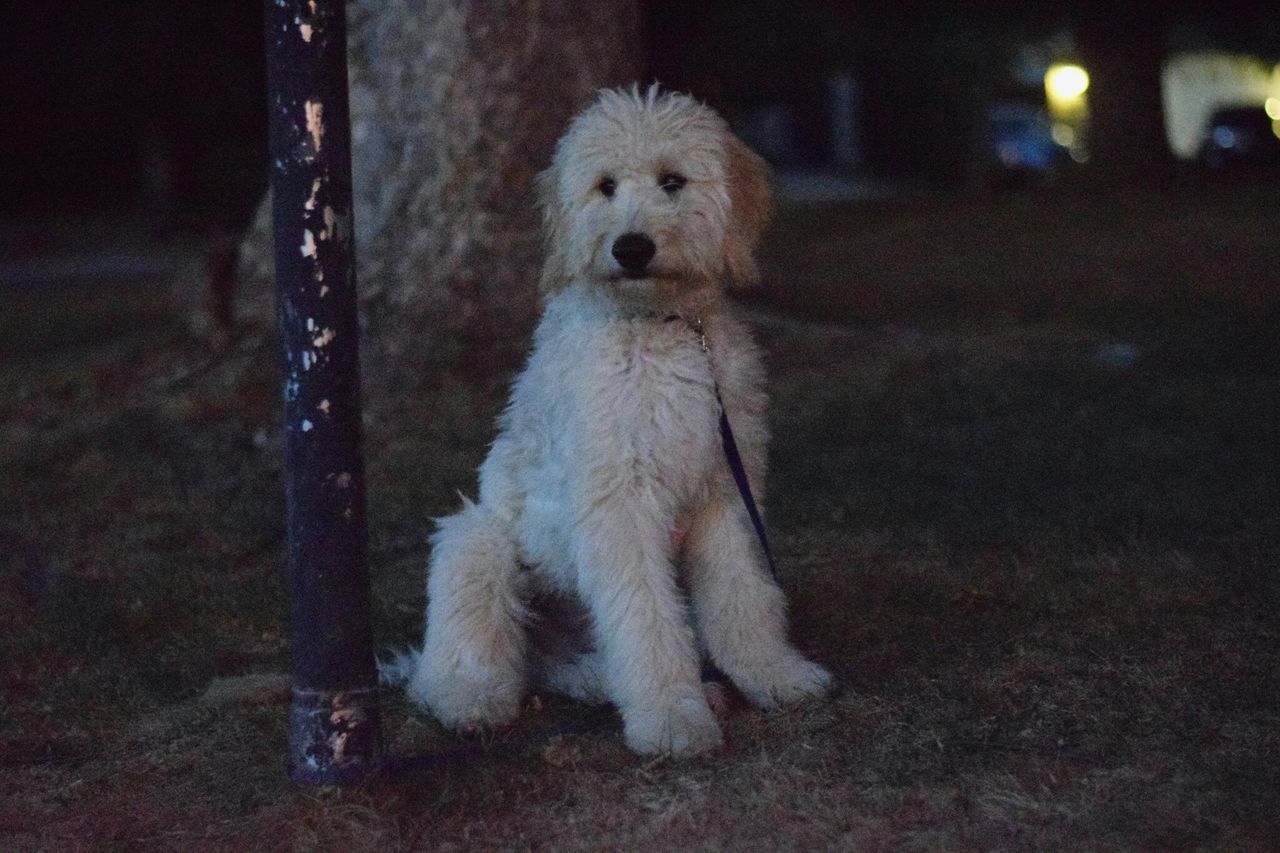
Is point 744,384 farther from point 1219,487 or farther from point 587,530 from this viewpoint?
point 1219,487

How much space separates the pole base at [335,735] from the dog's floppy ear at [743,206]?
4.75 feet

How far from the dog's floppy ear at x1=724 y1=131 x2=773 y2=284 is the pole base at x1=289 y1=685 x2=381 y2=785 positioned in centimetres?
145

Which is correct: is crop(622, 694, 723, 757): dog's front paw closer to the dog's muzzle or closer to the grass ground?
the grass ground

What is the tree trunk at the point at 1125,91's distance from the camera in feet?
66.9

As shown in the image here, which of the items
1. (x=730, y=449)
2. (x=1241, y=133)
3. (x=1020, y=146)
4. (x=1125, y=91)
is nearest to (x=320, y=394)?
(x=730, y=449)

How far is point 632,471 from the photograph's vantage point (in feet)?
13.9

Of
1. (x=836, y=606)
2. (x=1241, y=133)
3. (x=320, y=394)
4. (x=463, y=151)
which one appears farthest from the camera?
(x=1241, y=133)

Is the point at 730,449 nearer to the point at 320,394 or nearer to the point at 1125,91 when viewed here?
the point at 320,394

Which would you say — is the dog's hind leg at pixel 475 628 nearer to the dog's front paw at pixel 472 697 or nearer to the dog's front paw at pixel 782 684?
the dog's front paw at pixel 472 697

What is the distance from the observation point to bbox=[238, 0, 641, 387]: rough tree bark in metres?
8.82

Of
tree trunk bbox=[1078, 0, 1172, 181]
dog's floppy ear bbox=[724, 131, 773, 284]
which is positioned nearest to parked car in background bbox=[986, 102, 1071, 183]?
tree trunk bbox=[1078, 0, 1172, 181]

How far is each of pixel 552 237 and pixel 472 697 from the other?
1.23m

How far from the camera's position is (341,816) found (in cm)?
384

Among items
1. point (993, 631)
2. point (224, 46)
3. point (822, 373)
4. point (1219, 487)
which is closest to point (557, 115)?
point (822, 373)
